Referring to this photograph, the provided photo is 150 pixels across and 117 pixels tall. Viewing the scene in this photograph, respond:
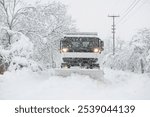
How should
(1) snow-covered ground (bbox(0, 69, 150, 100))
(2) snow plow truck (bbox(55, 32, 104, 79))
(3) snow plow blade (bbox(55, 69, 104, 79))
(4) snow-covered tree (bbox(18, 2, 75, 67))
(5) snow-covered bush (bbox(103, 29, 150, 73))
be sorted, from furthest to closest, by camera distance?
(5) snow-covered bush (bbox(103, 29, 150, 73)), (4) snow-covered tree (bbox(18, 2, 75, 67)), (2) snow plow truck (bbox(55, 32, 104, 79)), (3) snow plow blade (bbox(55, 69, 104, 79)), (1) snow-covered ground (bbox(0, 69, 150, 100))

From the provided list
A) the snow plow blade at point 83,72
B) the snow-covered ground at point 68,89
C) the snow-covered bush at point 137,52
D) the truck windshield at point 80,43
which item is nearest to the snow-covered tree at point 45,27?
the truck windshield at point 80,43

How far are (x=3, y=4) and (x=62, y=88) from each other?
1237 centimetres

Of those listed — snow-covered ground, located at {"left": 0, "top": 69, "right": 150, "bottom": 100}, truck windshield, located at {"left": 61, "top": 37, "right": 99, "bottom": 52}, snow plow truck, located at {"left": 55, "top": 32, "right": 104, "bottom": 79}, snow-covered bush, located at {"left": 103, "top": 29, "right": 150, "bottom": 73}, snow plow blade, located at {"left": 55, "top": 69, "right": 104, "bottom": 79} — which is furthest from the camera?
snow-covered bush, located at {"left": 103, "top": 29, "right": 150, "bottom": 73}

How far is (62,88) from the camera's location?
13.2 meters

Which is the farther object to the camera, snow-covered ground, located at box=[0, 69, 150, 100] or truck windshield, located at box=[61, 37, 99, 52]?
truck windshield, located at box=[61, 37, 99, 52]

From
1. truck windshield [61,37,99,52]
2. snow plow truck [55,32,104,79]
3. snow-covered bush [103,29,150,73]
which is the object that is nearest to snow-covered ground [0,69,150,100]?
snow plow truck [55,32,104,79]

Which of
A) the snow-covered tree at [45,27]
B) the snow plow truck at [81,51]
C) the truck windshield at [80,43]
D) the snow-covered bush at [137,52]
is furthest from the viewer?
the snow-covered bush at [137,52]

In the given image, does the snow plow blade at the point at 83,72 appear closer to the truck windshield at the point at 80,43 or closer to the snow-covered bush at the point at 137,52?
the truck windshield at the point at 80,43

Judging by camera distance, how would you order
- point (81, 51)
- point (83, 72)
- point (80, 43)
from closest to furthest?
1. point (83, 72)
2. point (81, 51)
3. point (80, 43)

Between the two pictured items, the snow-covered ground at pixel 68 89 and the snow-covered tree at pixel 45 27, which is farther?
the snow-covered tree at pixel 45 27

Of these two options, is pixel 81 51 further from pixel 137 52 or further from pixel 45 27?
pixel 137 52

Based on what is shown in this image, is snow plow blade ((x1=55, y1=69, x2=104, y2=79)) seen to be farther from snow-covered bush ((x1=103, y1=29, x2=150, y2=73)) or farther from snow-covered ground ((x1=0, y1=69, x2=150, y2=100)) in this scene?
snow-covered bush ((x1=103, y1=29, x2=150, y2=73))

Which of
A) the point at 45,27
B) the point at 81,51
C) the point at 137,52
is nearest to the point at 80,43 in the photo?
the point at 81,51

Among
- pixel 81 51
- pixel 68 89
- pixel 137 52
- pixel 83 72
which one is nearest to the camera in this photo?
pixel 68 89
